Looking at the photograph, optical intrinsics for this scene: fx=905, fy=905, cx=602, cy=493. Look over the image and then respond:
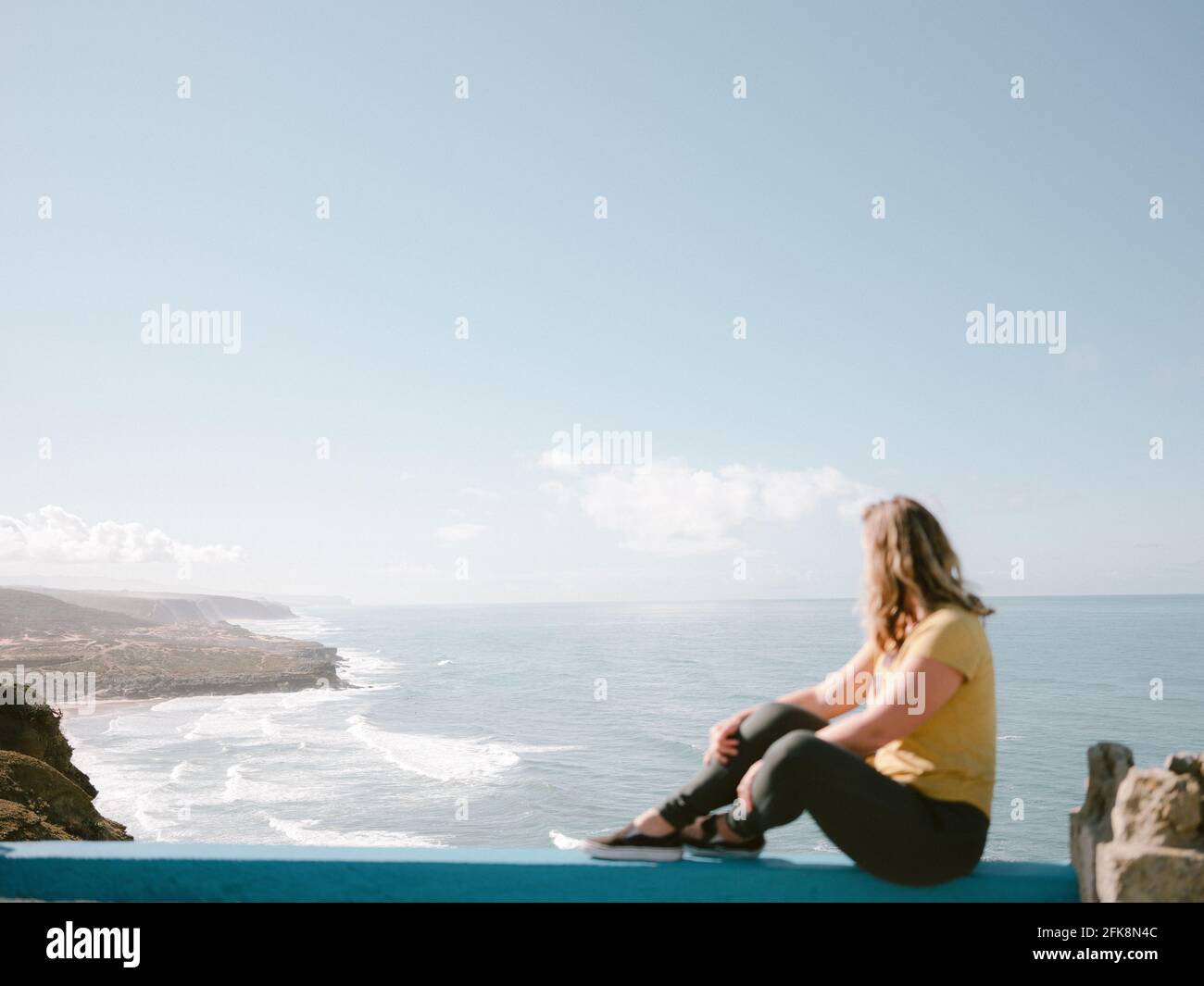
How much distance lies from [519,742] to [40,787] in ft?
102

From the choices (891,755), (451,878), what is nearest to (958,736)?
(891,755)

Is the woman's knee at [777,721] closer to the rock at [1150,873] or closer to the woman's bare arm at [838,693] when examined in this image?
the woman's bare arm at [838,693]

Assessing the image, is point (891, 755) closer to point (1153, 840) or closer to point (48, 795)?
point (1153, 840)

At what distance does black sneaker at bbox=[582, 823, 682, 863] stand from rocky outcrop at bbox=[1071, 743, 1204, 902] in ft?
3.77

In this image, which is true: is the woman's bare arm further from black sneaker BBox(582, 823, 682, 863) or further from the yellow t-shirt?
black sneaker BBox(582, 823, 682, 863)

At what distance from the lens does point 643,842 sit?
2742mm

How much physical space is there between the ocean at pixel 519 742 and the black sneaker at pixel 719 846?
8716 mm

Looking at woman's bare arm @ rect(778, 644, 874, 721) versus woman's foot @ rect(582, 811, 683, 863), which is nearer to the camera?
woman's foot @ rect(582, 811, 683, 863)

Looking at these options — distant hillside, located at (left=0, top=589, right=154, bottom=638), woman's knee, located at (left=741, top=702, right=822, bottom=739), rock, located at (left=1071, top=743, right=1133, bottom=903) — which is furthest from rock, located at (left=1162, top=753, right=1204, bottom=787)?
distant hillside, located at (left=0, top=589, right=154, bottom=638)

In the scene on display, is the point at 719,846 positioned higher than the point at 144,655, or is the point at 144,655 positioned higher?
the point at 719,846

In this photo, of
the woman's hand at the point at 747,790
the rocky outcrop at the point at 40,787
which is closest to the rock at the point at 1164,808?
the woman's hand at the point at 747,790

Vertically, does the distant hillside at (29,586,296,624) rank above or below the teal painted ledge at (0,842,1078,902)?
below

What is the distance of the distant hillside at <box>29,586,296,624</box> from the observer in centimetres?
14100
